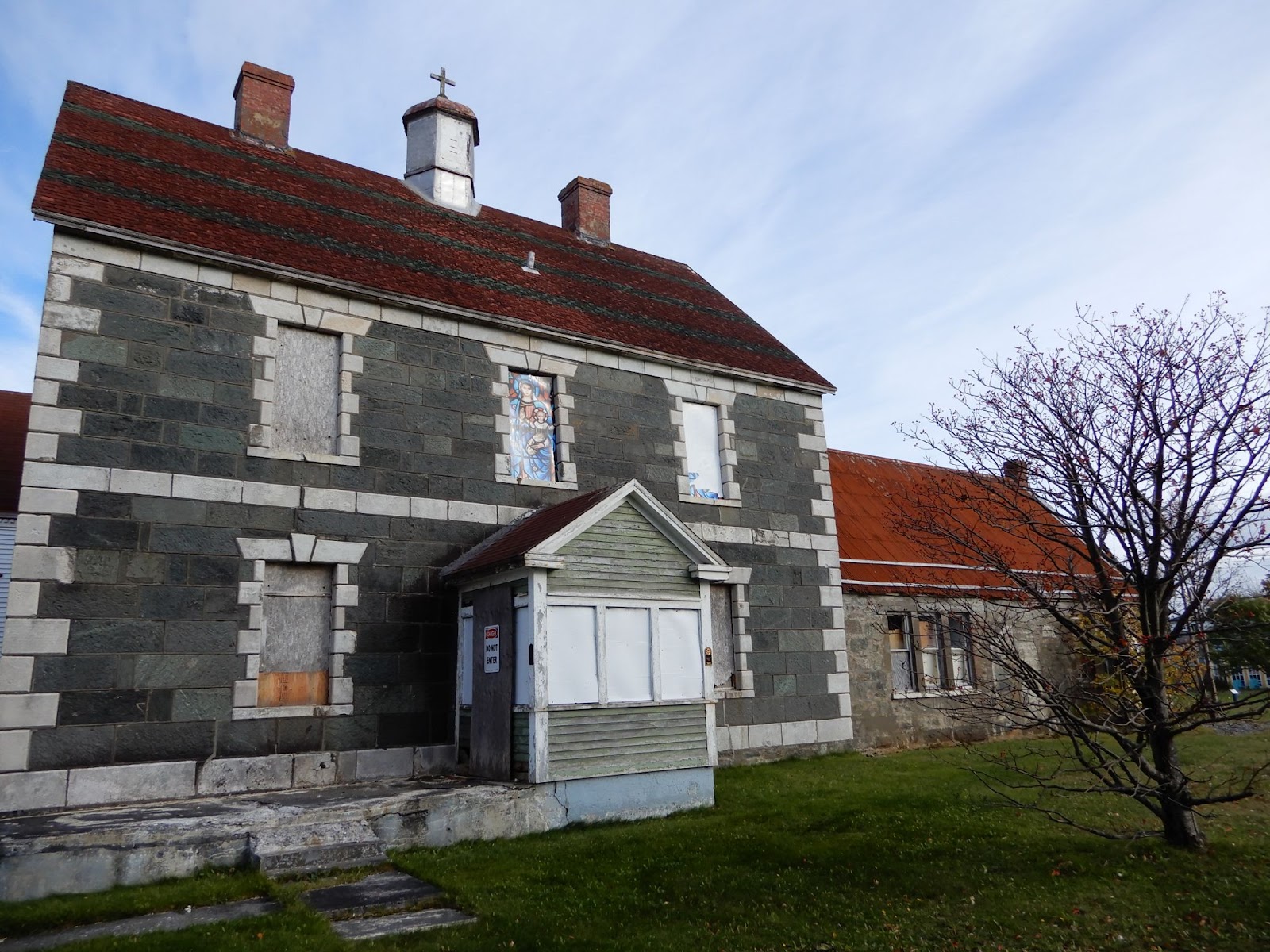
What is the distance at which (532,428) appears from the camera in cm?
1463

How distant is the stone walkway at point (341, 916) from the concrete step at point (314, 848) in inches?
21.5

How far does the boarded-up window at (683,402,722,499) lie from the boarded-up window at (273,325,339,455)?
19.8 ft

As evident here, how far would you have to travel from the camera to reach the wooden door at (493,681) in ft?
37.7

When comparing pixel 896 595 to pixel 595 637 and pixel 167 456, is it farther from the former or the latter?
pixel 167 456

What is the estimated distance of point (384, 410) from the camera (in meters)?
13.1

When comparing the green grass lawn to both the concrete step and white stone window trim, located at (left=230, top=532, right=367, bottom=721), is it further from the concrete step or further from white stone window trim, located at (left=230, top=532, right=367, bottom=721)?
white stone window trim, located at (left=230, top=532, right=367, bottom=721)

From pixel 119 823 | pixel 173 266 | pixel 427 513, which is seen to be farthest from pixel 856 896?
pixel 173 266

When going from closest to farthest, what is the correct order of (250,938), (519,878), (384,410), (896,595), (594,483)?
(250,938) → (519,878) → (384,410) → (594,483) → (896,595)

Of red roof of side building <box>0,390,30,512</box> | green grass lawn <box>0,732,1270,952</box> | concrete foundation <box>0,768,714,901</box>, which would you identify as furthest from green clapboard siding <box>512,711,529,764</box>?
red roof of side building <box>0,390,30,512</box>

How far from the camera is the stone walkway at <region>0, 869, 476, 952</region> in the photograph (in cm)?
693

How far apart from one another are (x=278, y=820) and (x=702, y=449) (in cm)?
948

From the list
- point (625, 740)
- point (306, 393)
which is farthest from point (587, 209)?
point (625, 740)

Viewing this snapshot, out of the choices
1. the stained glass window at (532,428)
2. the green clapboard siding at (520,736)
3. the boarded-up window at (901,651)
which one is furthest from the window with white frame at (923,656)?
the green clapboard siding at (520,736)

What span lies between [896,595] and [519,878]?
12.4 meters
